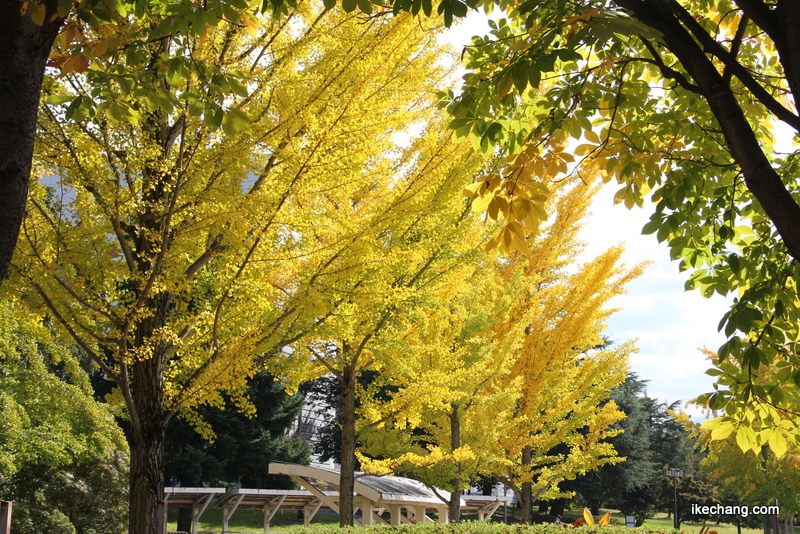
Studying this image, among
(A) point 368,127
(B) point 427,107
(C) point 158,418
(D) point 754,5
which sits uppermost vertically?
(B) point 427,107

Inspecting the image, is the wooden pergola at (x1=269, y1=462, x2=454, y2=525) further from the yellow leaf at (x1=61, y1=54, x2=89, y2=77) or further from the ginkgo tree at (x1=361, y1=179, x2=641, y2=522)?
the yellow leaf at (x1=61, y1=54, x2=89, y2=77)

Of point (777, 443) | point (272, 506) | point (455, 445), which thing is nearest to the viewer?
point (777, 443)

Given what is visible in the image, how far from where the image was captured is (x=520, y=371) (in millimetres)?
13336

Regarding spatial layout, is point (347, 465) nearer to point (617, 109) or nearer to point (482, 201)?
point (617, 109)

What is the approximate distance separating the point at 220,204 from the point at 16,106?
10.6 feet

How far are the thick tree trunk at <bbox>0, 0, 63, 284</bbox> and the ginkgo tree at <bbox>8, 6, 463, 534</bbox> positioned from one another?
2683mm

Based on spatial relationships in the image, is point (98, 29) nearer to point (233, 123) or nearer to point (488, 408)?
point (233, 123)

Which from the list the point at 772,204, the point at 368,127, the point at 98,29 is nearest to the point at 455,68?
the point at 368,127

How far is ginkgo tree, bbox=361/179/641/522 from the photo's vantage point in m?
11.4

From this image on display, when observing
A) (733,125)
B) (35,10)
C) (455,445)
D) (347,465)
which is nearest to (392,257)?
(733,125)

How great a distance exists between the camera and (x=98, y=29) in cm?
285

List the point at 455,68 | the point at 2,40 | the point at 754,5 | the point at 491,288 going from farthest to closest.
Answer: the point at 491,288 < the point at 455,68 < the point at 754,5 < the point at 2,40

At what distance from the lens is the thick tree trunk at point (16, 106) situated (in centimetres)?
182

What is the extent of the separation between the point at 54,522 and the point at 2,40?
46.4 feet
